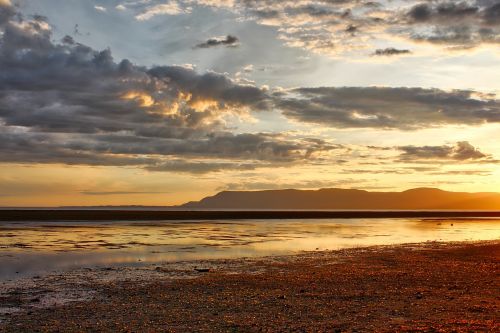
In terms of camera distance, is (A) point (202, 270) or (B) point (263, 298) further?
(A) point (202, 270)

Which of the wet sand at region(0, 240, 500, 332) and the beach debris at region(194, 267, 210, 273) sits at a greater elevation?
the wet sand at region(0, 240, 500, 332)

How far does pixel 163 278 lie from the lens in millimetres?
24234

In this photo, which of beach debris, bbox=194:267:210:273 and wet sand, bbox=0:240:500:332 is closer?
wet sand, bbox=0:240:500:332

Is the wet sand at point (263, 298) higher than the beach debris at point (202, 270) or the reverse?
higher

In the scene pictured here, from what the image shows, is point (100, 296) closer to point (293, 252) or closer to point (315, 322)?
point (315, 322)

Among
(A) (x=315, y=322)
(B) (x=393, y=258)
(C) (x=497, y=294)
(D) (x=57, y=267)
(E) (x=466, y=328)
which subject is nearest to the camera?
(E) (x=466, y=328)

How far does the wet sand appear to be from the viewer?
14.6 m

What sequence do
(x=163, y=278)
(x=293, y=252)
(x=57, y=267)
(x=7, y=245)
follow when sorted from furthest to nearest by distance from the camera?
(x=7, y=245) → (x=293, y=252) → (x=57, y=267) → (x=163, y=278)

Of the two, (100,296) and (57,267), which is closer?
(100,296)

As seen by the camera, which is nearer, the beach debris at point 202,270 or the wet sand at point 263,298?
the wet sand at point 263,298

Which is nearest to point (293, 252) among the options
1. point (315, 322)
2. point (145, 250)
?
point (145, 250)

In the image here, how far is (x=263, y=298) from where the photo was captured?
18.7 meters

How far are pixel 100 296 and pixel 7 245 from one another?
2667cm

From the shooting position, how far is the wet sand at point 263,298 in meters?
14.6
